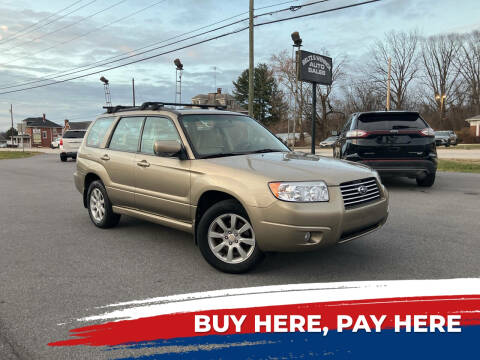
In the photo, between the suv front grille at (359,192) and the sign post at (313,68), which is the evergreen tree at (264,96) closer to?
the sign post at (313,68)

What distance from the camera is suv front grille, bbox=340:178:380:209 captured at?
396 cm

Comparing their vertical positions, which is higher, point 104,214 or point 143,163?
point 143,163

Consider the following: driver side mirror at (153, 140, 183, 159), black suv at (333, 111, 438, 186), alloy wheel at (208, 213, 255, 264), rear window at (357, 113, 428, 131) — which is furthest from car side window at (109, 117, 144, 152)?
rear window at (357, 113, 428, 131)

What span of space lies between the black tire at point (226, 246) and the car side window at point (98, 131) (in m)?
2.75

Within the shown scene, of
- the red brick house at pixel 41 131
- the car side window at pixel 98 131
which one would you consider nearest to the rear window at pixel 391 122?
the car side window at pixel 98 131

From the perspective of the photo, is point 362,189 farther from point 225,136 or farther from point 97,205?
point 97,205

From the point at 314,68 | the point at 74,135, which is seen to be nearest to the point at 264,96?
the point at 74,135

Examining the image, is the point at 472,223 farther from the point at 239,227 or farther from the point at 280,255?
the point at 239,227

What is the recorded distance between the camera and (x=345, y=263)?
14.7ft

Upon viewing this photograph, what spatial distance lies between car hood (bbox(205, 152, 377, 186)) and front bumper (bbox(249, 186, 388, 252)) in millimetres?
217

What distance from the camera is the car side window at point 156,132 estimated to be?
5047 mm

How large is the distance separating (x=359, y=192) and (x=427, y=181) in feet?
22.5

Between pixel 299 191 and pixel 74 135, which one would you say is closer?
pixel 299 191

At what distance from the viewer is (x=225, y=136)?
16.8ft
